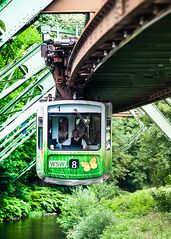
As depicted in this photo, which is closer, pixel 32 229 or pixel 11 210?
pixel 32 229

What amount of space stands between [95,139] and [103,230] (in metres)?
7.23

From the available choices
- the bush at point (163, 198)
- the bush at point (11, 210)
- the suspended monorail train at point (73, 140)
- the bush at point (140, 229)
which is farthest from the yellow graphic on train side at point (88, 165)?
the bush at point (11, 210)

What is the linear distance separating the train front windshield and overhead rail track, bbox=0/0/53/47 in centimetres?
361

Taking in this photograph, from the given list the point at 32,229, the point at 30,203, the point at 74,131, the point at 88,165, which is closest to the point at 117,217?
the point at 32,229

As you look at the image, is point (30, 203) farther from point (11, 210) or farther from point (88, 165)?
point (88, 165)

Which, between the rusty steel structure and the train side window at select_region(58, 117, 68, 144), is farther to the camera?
the train side window at select_region(58, 117, 68, 144)

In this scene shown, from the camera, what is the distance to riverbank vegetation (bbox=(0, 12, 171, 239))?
24.5m

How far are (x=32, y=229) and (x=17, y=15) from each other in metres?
20.5

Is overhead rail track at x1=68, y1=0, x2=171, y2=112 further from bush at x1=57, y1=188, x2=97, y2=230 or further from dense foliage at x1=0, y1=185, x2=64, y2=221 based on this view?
dense foliage at x1=0, y1=185, x2=64, y2=221

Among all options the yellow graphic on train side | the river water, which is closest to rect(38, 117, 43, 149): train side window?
the yellow graphic on train side

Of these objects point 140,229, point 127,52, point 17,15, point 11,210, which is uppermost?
point 17,15

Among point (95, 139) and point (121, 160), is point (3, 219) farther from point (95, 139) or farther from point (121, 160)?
point (95, 139)

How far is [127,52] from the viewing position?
40.5ft

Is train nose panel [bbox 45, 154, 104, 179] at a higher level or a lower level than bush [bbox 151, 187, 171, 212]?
higher
